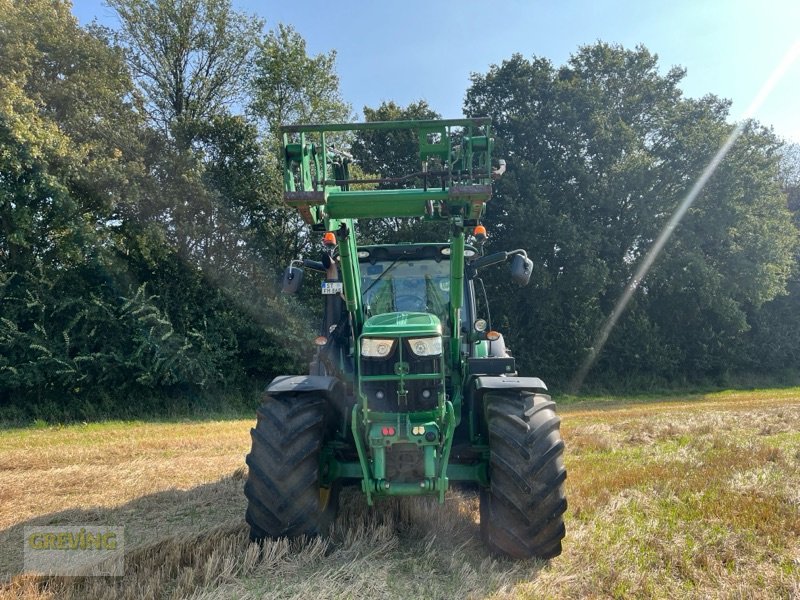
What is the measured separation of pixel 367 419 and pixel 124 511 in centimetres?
278

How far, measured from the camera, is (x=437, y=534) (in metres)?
4.21

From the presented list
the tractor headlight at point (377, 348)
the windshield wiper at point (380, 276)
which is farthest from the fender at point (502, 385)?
the windshield wiper at point (380, 276)

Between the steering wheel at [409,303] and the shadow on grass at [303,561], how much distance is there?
5.66ft

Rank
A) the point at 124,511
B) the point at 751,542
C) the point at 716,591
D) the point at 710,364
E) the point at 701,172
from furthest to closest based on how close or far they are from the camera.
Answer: the point at 710,364
the point at 701,172
the point at 124,511
the point at 751,542
the point at 716,591

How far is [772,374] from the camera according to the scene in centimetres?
2358

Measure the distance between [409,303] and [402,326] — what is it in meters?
1.35

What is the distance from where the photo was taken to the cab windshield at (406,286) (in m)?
5.44

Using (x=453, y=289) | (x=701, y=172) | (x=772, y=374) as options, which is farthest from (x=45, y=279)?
(x=772, y=374)

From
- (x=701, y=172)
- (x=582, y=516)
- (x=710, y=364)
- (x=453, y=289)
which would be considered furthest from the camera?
(x=710, y=364)

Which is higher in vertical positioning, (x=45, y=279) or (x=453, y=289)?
(x=45, y=279)

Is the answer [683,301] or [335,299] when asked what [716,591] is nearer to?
[335,299]

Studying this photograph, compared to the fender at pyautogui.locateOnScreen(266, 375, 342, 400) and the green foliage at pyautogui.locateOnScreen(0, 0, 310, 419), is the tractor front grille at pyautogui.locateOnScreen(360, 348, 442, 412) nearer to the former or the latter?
the fender at pyautogui.locateOnScreen(266, 375, 342, 400)

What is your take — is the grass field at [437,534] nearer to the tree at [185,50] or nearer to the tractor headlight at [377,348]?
the tractor headlight at [377,348]

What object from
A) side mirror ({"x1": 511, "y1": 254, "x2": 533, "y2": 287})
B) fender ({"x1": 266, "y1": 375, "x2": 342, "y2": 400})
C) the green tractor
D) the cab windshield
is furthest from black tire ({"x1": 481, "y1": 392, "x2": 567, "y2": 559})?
the cab windshield
